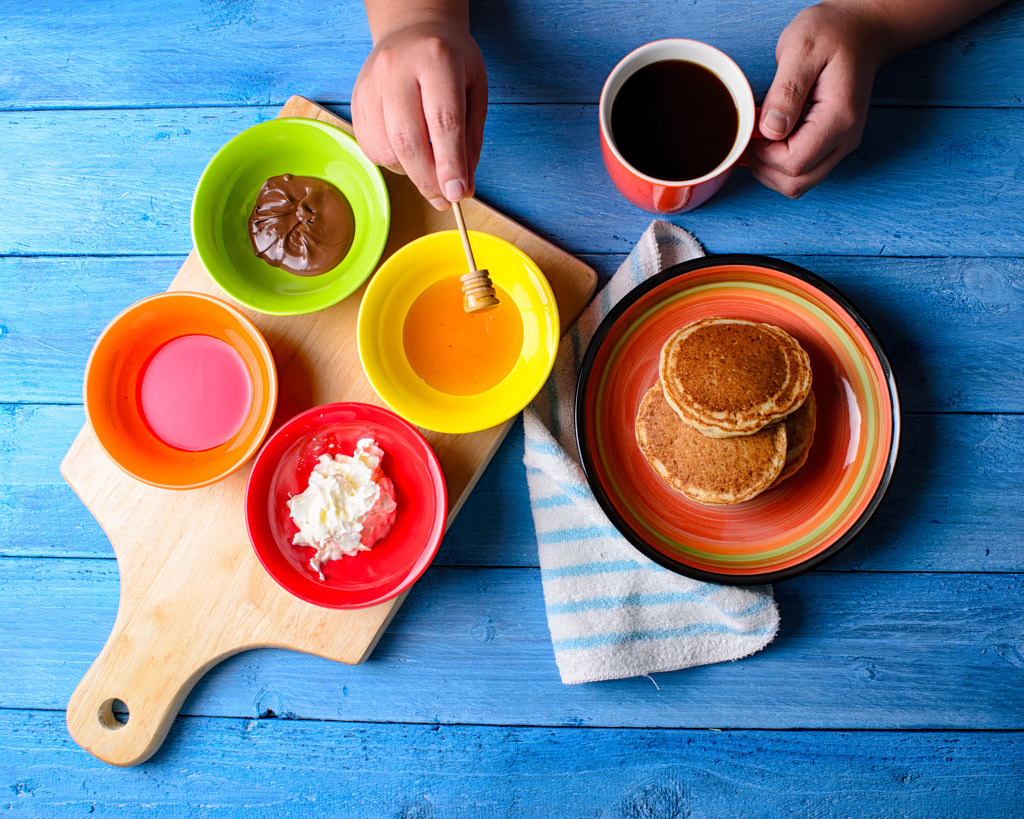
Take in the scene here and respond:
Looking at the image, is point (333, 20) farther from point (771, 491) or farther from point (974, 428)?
point (974, 428)

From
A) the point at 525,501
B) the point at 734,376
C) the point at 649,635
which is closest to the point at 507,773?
the point at 649,635

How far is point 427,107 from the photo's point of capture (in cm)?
99

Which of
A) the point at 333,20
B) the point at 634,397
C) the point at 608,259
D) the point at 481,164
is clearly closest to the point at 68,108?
the point at 333,20

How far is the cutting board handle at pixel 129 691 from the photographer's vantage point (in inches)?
48.0

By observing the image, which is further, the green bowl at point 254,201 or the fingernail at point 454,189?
the green bowl at point 254,201

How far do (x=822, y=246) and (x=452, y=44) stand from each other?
0.75 m

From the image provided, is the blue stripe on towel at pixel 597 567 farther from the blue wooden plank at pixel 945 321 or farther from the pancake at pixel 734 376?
the blue wooden plank at pixel 945 321

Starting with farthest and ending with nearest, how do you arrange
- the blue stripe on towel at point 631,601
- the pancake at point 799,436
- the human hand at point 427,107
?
1. the blue stripe on towel at point 631,601
2. the pancake at point 799,436
3. the human hand at point 427,107

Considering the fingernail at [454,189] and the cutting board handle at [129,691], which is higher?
the fingernail at [454,189]

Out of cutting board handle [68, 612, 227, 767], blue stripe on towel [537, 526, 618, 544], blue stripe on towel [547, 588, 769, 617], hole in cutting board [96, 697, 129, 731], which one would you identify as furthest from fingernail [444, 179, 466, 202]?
hole in cutting board [96, 697, 129, 731]

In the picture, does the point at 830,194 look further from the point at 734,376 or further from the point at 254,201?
the point at 254,201

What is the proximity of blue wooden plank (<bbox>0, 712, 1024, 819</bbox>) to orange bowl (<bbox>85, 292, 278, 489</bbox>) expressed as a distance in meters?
0.53

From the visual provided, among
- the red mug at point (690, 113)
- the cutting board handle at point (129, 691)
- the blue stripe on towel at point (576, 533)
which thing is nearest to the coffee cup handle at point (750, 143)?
the red mug at point (690, 113)

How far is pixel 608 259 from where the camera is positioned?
126 centimetres
